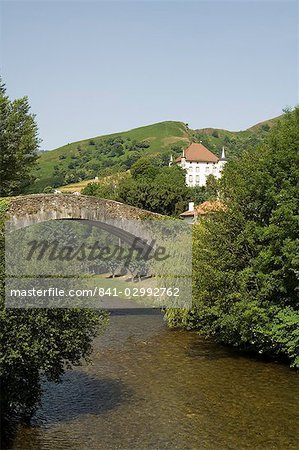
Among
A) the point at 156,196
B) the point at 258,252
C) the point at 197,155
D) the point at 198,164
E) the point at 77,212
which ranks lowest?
the point at 258,252

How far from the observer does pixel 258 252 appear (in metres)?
19.1

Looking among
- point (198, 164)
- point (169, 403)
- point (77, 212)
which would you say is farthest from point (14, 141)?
point (198, 164)

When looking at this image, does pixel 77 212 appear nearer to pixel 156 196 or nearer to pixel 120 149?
pixel 156 196

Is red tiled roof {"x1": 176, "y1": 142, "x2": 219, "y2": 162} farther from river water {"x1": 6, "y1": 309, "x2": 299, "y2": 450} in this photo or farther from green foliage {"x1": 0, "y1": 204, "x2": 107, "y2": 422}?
green foliage {"x1": 0, "y1": 204, "x2": 107, "y2": 422}

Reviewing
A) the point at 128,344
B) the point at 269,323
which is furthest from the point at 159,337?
the point at 269,323

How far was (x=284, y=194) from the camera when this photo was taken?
57.3 feet

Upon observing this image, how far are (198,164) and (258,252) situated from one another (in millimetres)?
93985

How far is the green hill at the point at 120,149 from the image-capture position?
121312 millimetres

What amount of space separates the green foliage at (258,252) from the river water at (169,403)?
144 centimetres

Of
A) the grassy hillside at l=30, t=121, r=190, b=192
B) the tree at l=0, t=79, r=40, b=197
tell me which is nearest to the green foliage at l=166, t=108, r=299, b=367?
the tree at l=0, t=79, r=40, b=197

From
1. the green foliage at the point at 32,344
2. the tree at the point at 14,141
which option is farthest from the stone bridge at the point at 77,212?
the green foliage at the point at 32,344

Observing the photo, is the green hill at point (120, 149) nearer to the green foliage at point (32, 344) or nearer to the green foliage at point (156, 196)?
the green foliage at point (156, 196)

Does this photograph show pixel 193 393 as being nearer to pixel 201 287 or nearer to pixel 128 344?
pixel 201 287

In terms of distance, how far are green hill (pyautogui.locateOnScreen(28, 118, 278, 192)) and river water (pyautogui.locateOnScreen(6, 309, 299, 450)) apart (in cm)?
9250
